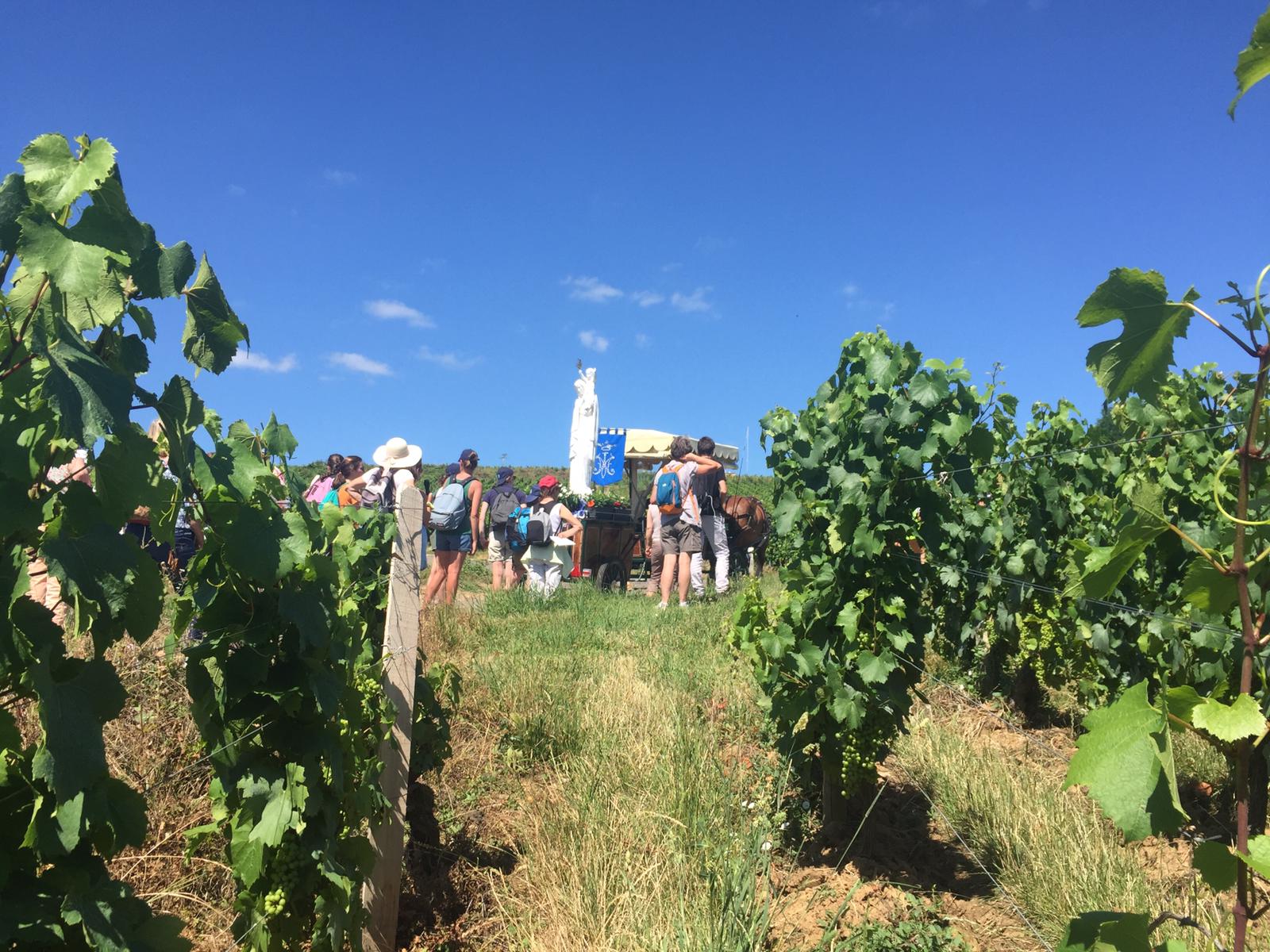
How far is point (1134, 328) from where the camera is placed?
1.20 m

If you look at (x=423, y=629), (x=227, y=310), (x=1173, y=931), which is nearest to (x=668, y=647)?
(x=423, y=629)

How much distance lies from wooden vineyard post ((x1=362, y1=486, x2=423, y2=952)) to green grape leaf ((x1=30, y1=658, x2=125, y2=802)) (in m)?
1.68

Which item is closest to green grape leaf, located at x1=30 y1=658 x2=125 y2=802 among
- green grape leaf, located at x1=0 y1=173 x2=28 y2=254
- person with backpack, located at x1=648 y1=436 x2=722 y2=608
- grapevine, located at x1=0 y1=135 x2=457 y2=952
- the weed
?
grapevine, located at x1=0 y1=135 x2=457 y2=952

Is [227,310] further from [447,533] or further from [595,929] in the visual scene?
[447,533]

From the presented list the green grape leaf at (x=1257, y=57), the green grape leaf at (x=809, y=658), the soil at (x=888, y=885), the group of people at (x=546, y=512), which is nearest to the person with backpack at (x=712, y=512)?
the group of people at (x=546, y=512)

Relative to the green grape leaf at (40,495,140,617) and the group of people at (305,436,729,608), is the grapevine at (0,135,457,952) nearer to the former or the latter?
the green grape leaf at (40,495,140,617)

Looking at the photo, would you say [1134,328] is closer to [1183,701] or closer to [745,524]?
[1183,701]

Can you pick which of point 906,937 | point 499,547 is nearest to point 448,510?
point 499,547

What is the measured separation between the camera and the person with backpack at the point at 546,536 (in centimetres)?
983

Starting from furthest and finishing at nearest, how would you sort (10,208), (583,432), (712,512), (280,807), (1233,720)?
(583,432), (712,512), (280,807), (10,208), (1233,720)

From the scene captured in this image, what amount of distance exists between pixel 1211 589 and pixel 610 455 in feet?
50.1

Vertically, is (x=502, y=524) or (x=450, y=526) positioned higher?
(x=502, y=524)

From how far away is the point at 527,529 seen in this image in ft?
32.4

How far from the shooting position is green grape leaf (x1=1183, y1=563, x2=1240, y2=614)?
1.22m
